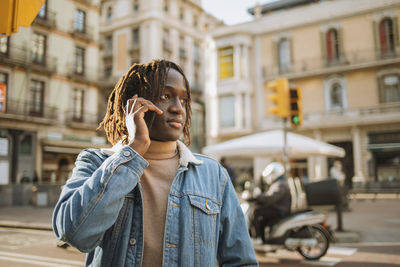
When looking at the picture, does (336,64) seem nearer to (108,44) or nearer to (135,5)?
(135,5)

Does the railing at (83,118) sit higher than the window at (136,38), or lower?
lower

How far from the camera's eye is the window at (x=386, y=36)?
74.8ft

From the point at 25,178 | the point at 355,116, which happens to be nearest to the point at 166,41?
the point at 355,116

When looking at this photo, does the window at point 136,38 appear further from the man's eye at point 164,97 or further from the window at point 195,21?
the man's eye at point 164,97

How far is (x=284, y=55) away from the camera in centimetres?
2627

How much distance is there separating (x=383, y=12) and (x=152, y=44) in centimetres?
1895

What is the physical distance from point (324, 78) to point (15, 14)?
971 inches

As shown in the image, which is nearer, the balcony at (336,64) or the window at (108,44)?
the balcony at (336,64)

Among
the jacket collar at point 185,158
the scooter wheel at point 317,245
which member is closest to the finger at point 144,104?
the jacket collar at point 185,158

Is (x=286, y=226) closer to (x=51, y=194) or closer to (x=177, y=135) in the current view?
(x=177, y=135)

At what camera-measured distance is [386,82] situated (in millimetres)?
22859

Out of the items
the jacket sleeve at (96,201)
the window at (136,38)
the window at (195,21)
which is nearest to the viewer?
the jacket sleeve at (96,201)

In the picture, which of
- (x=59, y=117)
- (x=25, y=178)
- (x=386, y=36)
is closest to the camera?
(x=25, y=178)

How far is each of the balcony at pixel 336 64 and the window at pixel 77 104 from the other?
45.2 feet
